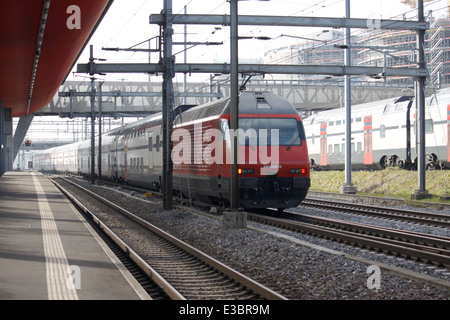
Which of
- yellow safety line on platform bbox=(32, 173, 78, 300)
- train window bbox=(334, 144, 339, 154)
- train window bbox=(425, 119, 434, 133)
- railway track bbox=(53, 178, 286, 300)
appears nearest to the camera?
yellow safety line on platform bbox=(32, 173, 78, 300)

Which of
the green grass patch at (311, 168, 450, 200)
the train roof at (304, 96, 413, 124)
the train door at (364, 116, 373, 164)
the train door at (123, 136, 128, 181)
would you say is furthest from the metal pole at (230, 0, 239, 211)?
the train door at (123, 136, 128, 181)

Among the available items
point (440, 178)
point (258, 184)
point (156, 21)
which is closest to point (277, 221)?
point (258, 184)

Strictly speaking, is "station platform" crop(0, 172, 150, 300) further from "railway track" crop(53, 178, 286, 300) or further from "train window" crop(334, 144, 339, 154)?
"train window" crop(334, 144, 339, 154)

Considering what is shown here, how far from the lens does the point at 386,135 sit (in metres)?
31.0

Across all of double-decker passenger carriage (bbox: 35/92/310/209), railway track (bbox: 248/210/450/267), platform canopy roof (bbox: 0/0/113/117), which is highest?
platform canopy roof (bbox: 0/0/113/117)

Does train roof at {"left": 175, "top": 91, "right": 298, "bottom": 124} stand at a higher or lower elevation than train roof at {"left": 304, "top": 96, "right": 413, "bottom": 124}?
lower

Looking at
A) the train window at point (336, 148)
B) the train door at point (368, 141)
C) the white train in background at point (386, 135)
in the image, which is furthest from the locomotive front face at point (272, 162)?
the train window at point (336, 148)

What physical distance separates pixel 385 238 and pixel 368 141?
20.0m

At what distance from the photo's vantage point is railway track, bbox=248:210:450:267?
34.5 feet

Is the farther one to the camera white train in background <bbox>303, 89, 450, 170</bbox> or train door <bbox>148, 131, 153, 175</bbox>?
train door <bbox>148, 131, 153, 175</bbox>

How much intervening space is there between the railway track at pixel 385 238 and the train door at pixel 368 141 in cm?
1652

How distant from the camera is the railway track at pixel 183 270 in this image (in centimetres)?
809

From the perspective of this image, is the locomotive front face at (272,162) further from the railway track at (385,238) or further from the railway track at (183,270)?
the railway track at (183,270)
